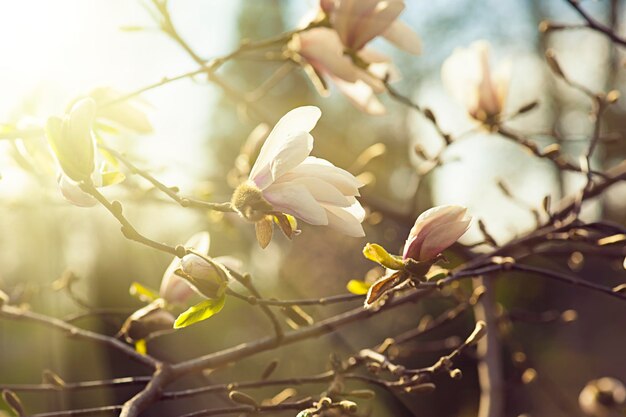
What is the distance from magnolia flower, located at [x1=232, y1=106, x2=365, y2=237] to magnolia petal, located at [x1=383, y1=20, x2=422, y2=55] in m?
0.48

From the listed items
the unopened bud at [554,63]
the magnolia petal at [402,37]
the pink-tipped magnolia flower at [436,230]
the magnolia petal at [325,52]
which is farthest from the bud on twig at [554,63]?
the pink-tipped magnolia flower at [436,230]

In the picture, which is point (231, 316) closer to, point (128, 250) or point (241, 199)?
point (128, 250)

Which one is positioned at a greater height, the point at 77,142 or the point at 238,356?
the point at 77,142

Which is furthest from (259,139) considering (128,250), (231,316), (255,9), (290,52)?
(255,9)

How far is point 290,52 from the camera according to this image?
1.19 meters

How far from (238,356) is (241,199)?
32cm

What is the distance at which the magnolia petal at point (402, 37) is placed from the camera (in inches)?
45.3

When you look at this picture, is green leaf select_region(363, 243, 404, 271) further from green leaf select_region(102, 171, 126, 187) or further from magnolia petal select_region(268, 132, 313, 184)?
green leaf select_region(102, 171, 126, 187)

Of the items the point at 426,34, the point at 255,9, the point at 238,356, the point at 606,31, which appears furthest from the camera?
the point at 255,9

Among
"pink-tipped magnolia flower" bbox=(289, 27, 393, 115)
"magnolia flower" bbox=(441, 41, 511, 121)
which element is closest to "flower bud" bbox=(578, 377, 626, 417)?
"magnolia flower" bbox=(441, 41, 511, 121)

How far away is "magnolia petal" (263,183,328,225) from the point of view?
0.69 m

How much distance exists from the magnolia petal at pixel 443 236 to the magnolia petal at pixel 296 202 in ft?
0.40

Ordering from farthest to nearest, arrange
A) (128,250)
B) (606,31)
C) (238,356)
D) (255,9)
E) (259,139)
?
(255,9) < (128,250) < (259,139) < (606,31) < (238,356)

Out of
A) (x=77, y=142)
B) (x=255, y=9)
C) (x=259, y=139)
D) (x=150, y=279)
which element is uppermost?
(x=77, y=142)
